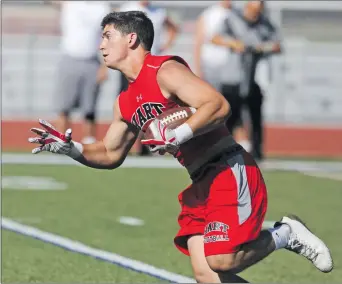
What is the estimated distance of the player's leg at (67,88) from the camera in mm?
15781

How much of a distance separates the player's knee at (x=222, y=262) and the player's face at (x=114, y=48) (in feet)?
3.82

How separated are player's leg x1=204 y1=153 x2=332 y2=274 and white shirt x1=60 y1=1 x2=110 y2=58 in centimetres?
924

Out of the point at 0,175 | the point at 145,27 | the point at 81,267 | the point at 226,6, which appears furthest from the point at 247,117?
the point at 145,27

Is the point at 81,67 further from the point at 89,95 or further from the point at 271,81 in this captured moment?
the point at 271,81

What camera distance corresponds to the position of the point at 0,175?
1408 cm

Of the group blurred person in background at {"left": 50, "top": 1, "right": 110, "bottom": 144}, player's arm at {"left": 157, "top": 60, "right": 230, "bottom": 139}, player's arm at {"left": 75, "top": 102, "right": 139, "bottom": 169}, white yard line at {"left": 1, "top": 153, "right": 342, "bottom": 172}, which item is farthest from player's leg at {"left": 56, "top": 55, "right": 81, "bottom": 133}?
player's arm at {"left": 157, "top": 60, "right": 230, "bottom": 139}

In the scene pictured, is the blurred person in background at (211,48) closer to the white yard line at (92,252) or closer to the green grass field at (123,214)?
the green grass field at (123,214)

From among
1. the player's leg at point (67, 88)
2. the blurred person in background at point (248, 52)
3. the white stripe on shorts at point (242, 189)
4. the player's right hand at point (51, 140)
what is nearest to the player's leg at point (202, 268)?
the white stripe on shorts at point (242, 189)

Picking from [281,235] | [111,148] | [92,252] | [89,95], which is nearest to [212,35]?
[89,95]

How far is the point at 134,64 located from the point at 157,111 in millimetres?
300

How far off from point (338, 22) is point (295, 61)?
8302 millimetres

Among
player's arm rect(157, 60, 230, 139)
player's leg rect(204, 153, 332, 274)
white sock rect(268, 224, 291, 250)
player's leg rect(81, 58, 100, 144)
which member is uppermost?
player's arm rect(157, 60, 230, 139)

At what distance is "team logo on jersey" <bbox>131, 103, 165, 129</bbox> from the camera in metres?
6.56

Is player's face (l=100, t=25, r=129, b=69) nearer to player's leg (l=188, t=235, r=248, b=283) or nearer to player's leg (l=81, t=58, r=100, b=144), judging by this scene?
player's leg (l=188, t=235, r=248, b=283)
